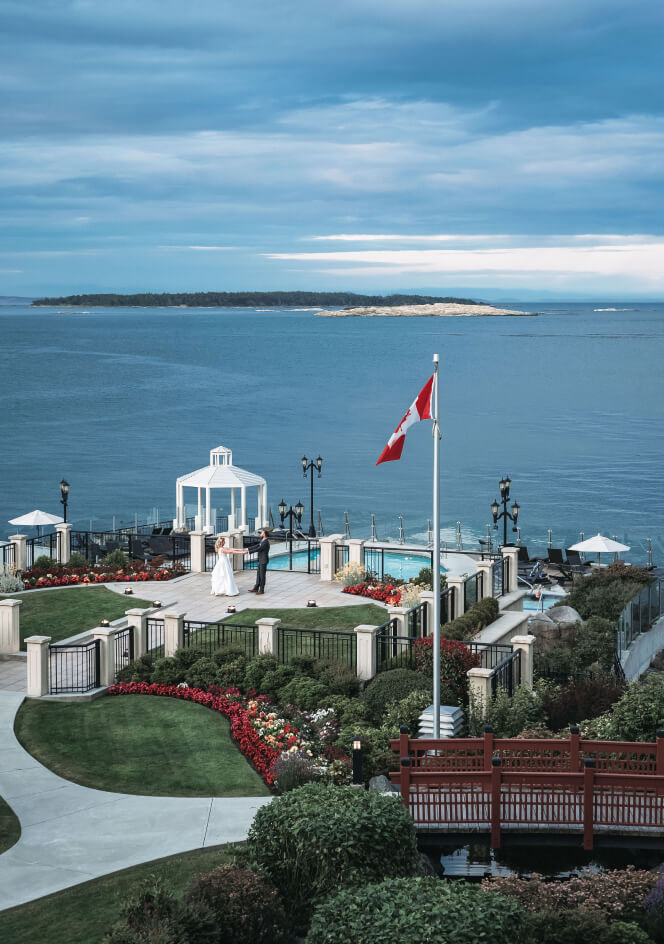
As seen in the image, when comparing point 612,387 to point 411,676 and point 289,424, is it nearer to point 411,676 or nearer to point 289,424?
point 289,424

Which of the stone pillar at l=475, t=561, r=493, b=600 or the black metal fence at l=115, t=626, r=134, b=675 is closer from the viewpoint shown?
the black metal fence at l=115, t=626, r=134, b=675

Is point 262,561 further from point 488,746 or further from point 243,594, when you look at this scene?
point 488,746

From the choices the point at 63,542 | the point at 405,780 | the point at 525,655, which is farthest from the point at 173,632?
the point at 63,542

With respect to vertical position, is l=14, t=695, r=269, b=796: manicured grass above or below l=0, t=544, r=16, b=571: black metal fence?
below

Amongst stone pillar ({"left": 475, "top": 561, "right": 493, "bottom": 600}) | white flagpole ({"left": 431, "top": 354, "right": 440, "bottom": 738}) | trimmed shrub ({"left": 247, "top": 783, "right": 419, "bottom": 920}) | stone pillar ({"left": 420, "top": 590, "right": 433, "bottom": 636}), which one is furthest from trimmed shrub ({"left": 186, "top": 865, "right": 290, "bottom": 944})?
stone pillar ({"left": 475, "top": 561, "right": 493, "bottom": 600})

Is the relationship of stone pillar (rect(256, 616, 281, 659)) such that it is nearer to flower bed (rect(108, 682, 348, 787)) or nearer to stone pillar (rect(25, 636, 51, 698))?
flower bed (rect(108, 682, 348, 787))

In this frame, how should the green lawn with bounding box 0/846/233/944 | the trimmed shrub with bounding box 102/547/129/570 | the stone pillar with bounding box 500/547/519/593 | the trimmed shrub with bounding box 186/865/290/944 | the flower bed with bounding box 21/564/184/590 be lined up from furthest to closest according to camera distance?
1. the trimmed shrub with bounding box 102/547/129/570
2. the stone pillar with bounding box 500/547/519/593
3. the flower bed with bounding box 21/564/184/590
4. the green lawn with bounding box 0/846/233/944
5. the trimmed shrub with bounding box 186/865/290/944
